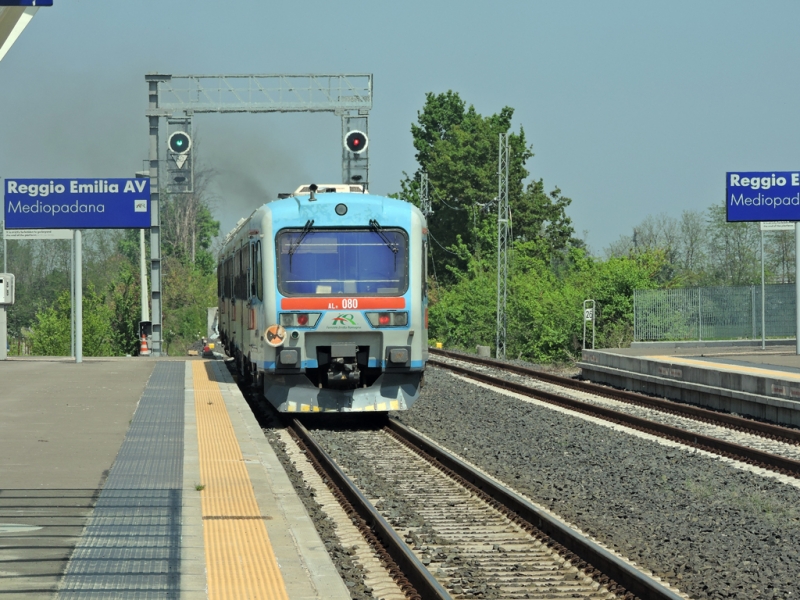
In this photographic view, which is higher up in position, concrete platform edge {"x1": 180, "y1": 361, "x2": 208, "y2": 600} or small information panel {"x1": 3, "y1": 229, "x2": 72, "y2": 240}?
small information panel {"x1": 3, "y1": 229, "x2": 72, "y2": 240}

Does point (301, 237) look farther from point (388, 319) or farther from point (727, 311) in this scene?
point (727, 311)

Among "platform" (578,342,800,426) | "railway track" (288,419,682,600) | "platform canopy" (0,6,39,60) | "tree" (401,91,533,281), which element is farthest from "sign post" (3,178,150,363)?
"tree" (401,91,533,281)

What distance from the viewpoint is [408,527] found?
28.3 ft

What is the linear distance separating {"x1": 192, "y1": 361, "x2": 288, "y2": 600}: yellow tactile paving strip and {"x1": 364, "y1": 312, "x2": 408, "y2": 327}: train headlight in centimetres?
305

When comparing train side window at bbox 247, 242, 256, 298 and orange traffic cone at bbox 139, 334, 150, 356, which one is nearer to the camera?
train side window at bbox 247, 242, 256, 298

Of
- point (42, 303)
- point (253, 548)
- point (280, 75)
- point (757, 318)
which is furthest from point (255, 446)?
point (42, 303)

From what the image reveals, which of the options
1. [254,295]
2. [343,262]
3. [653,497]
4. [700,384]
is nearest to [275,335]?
[254,295]

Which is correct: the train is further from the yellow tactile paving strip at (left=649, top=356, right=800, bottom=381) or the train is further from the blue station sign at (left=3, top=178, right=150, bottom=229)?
the blue station sign at (left=3, top=178, right=150, bottom=229)

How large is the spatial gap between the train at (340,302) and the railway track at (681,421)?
3.72m

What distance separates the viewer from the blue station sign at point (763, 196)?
2580 centimetres

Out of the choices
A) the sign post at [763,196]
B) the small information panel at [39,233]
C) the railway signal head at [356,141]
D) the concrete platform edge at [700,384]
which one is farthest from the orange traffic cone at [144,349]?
the sign post at [763,196]

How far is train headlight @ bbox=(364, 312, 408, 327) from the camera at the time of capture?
581 inches

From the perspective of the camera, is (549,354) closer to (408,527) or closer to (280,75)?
(280,75)

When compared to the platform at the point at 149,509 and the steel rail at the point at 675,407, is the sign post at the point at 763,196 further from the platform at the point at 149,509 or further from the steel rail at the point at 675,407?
the platform at the point at 149,509
